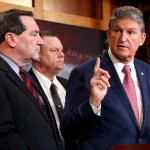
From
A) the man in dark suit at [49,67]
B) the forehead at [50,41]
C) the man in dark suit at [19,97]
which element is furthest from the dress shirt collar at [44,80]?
the man in dark suit at [19,97]

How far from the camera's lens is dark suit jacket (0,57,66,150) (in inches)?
56.6

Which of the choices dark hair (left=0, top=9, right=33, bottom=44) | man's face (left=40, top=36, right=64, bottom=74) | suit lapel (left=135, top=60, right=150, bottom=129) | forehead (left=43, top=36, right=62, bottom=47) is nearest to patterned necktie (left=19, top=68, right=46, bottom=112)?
dark hair (left=0, top=9, right=33, bottom=44)

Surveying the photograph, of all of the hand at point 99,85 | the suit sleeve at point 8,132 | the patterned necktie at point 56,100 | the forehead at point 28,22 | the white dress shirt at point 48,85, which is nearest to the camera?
the suit sleeve at point 8,132

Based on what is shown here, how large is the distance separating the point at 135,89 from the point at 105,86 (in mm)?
261

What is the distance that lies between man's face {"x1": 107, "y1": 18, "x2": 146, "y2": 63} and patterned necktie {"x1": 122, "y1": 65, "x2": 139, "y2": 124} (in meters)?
0.05

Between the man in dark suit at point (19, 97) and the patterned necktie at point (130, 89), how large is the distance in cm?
35

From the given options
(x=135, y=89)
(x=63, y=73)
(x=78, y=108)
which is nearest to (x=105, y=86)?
(x=78, y=108)

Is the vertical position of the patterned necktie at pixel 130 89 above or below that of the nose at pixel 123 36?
below

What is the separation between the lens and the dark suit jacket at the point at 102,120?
1.63 meters

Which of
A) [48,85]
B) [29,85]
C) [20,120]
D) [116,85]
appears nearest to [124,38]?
[116,85]

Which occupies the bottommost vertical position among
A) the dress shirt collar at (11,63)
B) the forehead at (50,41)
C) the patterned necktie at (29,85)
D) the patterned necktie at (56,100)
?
the patterned necktie at (56,100)

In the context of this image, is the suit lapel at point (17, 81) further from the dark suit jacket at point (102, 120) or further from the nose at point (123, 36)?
the nose at point (123, 36)

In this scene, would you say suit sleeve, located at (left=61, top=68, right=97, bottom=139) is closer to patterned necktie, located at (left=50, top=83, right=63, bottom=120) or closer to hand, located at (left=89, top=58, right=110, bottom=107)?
hand, located at (left=89, top=58, right=110, bottom=107)

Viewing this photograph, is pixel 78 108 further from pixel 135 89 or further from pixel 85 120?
pixel 135 89
